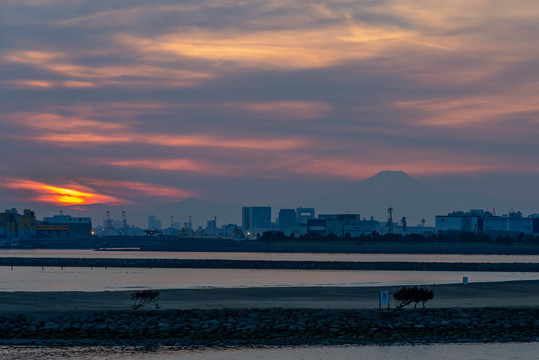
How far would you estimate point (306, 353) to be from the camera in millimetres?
45750

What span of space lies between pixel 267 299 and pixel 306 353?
21.4 meters

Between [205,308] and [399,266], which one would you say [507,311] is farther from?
[399,266]

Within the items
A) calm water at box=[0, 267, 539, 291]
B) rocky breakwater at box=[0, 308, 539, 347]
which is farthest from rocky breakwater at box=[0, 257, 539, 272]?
rocky breakwater at box=[0, 308, 539, 347]

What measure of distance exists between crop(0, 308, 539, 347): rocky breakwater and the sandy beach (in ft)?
14.5

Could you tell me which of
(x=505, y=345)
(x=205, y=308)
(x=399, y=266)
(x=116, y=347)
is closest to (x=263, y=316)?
(x=205, y=308)

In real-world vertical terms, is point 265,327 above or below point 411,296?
below

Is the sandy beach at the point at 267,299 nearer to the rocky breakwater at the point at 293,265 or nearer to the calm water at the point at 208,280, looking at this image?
the calm water at the point at 208,280

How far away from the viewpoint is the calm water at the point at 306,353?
44.3 metres

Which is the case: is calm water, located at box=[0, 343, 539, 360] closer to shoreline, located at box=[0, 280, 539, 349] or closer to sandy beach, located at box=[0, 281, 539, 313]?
shoreline, located at box=[0, 280, 539, 349]

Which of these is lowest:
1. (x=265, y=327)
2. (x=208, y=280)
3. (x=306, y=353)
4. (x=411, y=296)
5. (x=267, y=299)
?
(x=306, y=353)

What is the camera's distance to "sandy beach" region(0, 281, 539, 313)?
59.7 metres

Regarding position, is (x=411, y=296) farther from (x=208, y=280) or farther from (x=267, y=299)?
(x=208, y=280)

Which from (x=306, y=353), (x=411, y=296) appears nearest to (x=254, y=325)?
(x=306, y=353)

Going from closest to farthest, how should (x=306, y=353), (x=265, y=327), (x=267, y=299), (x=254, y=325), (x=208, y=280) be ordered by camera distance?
(x=306, y=353), (x=265, y=327), (x=254, y=325), (x=267, y=299), (x=208, y=280)
